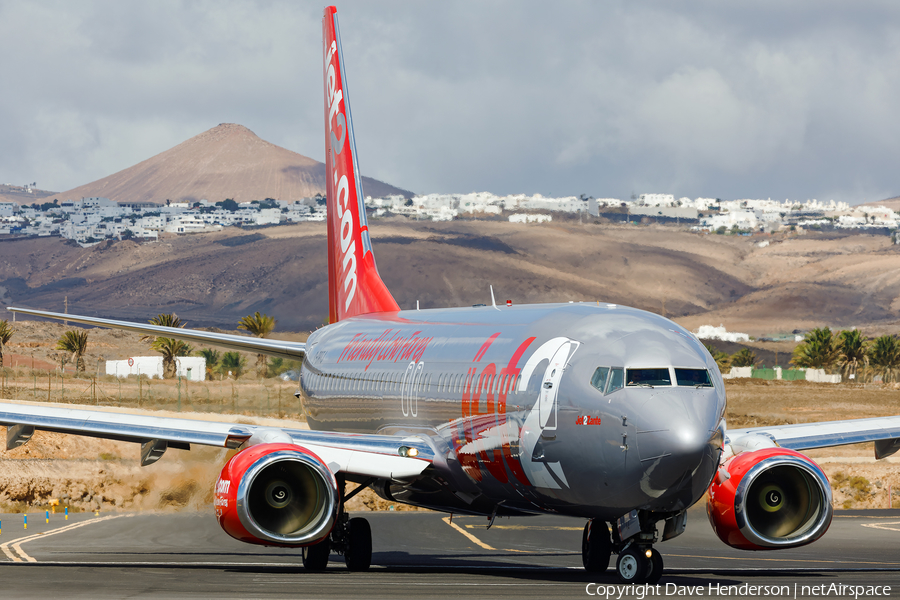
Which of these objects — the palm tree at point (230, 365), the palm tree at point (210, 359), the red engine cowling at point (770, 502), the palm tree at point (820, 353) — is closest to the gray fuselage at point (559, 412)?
the red engine cowling at point (770, 502)

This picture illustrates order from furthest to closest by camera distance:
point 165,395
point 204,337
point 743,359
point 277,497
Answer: point 743,359 → point 165,395 → point 204,337 → point 277,497

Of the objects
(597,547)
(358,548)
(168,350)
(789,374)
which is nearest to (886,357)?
(789,374)

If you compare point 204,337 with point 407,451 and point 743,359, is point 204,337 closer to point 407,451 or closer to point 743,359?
point 407,451

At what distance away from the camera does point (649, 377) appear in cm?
1816

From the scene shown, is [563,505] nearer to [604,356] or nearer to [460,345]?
[604,356]

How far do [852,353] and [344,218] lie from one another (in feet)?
363

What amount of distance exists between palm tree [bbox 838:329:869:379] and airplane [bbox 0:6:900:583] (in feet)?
388

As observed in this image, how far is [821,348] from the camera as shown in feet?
460

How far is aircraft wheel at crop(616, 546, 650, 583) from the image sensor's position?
19.2 metres

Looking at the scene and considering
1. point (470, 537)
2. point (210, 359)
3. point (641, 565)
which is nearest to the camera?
point (641, 565)

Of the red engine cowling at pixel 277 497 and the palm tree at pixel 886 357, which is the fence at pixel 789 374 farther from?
the red engine cowling at pixel 277 497

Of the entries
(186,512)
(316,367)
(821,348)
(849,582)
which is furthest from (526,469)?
(821,348)

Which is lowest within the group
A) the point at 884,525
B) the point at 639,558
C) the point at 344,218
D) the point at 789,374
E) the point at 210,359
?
the point at 884,525

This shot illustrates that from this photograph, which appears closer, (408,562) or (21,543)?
(408,562)
